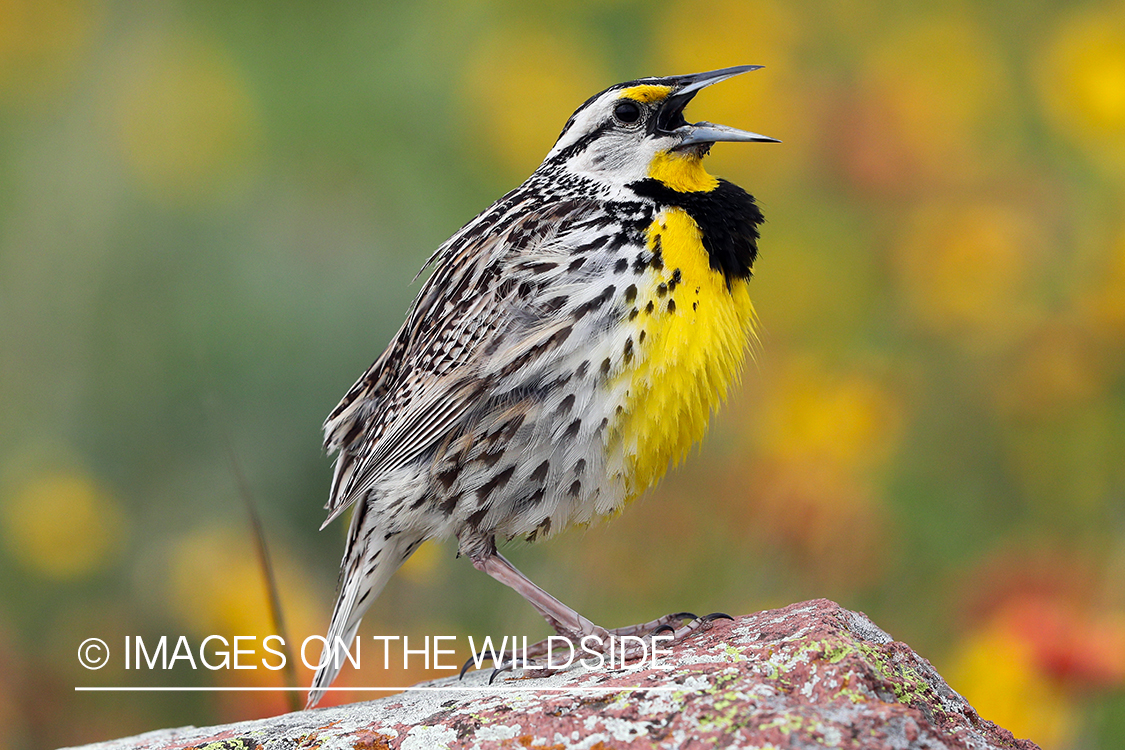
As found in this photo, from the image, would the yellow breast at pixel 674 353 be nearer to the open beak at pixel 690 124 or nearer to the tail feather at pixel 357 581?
the open beak at pixel 690 124

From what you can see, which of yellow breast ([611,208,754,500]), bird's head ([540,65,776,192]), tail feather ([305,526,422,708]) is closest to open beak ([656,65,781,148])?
bird's head ([540,65,776,192])

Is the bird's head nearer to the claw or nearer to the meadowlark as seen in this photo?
the meadowlark

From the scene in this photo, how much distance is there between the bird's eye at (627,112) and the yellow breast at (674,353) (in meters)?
0.28

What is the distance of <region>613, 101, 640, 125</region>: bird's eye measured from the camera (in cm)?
289

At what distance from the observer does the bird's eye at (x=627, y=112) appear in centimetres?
289

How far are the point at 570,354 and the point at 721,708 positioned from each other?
948mm

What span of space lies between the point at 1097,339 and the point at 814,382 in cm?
98

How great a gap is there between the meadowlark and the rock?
41cm

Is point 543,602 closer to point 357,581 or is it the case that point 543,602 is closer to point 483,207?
point 357,581

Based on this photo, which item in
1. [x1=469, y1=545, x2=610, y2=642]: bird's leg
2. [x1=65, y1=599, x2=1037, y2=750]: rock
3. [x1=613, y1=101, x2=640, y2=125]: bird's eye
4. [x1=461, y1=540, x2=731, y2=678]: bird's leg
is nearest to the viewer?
[x1=65, y1=599, x2=1037, y2=750]: rock

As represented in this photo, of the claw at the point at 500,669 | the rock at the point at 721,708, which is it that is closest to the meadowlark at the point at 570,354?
the claw at the point at 500,669

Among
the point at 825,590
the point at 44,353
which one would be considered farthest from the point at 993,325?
the point at 44,353

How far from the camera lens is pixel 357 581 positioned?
2996 mm

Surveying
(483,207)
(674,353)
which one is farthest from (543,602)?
(483,207)
